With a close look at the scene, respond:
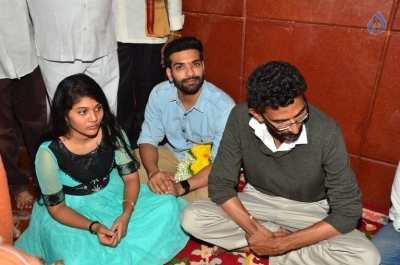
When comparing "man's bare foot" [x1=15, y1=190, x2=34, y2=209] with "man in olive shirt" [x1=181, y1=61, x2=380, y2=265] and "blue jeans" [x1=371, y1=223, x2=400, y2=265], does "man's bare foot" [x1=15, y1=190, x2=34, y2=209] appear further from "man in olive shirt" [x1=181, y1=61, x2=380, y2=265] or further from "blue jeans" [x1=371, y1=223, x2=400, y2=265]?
"blue jeans" [x1=371, y1=223, x2=400, y2=265]

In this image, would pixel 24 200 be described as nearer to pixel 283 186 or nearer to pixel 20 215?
pixel 20 215

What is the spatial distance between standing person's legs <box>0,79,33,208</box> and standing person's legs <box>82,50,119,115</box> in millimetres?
590

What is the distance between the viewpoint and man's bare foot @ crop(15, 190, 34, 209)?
3.31 meters

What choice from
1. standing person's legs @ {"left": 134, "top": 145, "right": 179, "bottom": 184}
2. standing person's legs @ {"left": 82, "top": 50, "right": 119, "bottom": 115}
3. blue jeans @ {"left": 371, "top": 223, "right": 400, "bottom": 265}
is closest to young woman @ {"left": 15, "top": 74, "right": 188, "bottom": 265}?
standing person's legs @ {"left": 134, "top": 145, "right": 179, "bottom": 184}

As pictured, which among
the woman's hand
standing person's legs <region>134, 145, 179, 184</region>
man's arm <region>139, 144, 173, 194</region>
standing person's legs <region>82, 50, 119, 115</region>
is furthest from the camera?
standing person's legs <region>134, 145, 179, 184</region>

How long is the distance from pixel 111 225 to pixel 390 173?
6.60 ft

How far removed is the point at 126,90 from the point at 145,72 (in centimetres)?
23

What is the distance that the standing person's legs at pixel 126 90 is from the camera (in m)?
3.34

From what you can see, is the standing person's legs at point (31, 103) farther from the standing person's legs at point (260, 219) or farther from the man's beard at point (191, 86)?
the standing person's legs at point (260, 219)

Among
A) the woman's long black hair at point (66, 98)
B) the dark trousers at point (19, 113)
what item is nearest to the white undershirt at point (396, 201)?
the woman's long black hair at point (66, 98)

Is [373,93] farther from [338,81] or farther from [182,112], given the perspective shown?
[182,112]

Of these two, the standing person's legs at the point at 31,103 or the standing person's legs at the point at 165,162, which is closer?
the standing person's legs at the point at 31,103

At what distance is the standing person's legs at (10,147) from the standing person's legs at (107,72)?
59 centimetres

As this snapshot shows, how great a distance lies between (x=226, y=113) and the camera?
2.98 metres
